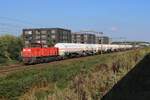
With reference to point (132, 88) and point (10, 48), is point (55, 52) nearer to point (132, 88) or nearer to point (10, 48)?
point (10, 48)

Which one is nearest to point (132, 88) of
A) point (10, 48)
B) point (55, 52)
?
point (55, 52)

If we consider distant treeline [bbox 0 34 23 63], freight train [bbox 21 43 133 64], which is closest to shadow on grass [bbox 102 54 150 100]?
freight train [bbox 21 43 133 64]

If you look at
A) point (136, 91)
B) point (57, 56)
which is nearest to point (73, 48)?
point (57, 56)

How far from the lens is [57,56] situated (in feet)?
220

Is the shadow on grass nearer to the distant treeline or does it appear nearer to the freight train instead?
the freight train

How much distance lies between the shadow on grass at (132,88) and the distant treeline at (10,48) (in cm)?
5307

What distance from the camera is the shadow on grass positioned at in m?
14.5

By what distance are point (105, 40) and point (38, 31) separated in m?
87.0

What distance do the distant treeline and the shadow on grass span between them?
174 feet

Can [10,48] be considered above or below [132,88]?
above

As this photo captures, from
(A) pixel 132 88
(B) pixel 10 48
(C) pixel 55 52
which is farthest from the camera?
(B) pixel 10 48

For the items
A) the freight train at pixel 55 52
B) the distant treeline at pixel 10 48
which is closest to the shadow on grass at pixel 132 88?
the freight train at pixel 55 52

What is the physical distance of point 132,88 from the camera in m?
16.9

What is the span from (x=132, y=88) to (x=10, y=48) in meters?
64.7
